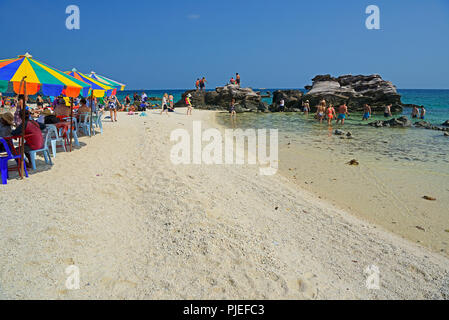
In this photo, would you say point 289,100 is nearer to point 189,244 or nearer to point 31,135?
point 31,135

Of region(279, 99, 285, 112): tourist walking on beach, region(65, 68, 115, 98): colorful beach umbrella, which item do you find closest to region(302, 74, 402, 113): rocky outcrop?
region(279, 99, 285, 112): tourist walking on beach

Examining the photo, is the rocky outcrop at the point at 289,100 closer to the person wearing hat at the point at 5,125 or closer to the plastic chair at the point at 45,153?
the plastic chair at the point at 45,153

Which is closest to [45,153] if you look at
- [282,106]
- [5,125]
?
[5,125]

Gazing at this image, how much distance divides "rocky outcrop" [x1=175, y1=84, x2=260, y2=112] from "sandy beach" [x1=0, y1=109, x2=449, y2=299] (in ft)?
89.2

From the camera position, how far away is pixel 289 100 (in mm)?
35969

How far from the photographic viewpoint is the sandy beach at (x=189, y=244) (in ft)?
10.8

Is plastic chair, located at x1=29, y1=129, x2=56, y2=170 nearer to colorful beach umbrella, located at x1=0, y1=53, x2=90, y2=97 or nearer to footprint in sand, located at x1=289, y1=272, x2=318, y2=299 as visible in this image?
colorful beach umbrella, located at x1=0, y1=53, x2=90, y2=97

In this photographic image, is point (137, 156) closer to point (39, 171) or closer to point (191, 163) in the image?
point (191, 163)

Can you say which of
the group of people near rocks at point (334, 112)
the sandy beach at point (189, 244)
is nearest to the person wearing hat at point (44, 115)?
the sandy beach at point (189, 244)

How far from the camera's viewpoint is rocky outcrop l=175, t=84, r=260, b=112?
3312 cm

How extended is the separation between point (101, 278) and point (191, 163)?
4.89 meters

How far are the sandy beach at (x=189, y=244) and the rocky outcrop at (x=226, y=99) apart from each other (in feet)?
→ 89.2

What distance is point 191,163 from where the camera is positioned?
8031 millimetres
